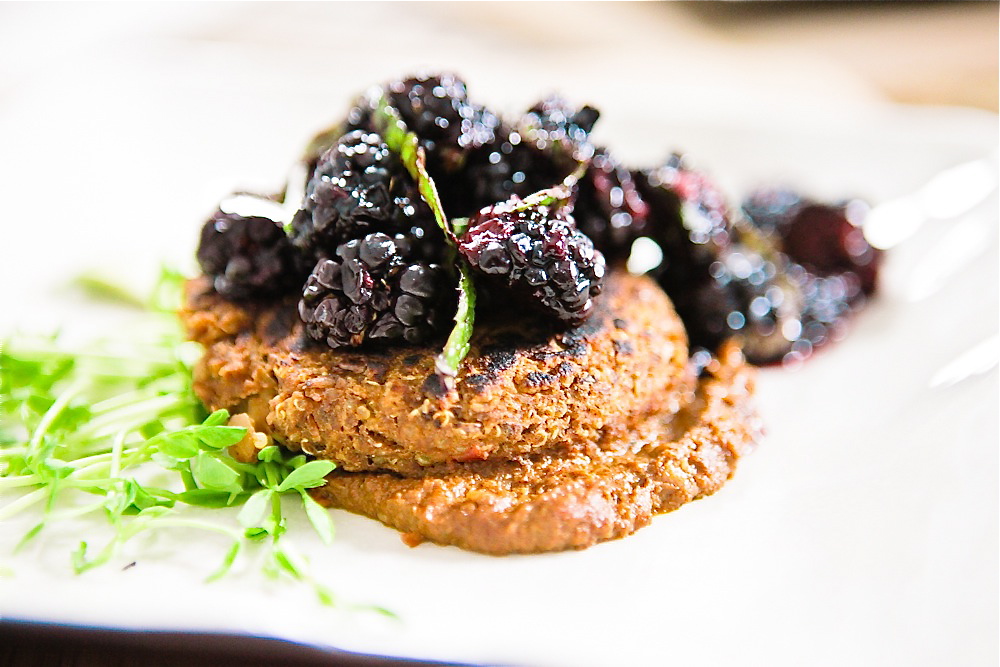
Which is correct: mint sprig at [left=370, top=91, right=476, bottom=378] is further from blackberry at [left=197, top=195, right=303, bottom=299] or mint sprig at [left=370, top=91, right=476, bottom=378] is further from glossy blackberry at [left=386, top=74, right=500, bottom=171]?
blackberry at [left=197, top=195, right=303, bottom=299]

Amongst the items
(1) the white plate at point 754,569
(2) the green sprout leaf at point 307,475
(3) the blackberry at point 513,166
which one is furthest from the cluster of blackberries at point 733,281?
(2) the green sprout leaf at point 307,475

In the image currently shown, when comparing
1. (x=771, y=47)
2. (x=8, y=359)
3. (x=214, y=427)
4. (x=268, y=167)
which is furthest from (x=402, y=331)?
(x=771, y=47)

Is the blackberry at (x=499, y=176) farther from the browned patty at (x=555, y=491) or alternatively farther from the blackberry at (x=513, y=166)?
the browned patty at (x=555, y=491)

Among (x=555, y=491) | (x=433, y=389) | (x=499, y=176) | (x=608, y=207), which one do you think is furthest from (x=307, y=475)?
(x=608, y=207)

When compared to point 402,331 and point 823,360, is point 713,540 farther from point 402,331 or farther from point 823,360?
point 823,360

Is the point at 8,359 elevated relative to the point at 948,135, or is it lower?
lower

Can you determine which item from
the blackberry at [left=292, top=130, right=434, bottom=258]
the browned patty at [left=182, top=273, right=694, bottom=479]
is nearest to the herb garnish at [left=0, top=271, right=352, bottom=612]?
the browned patty at [left=182, top=273, right=694, bottom=479]
